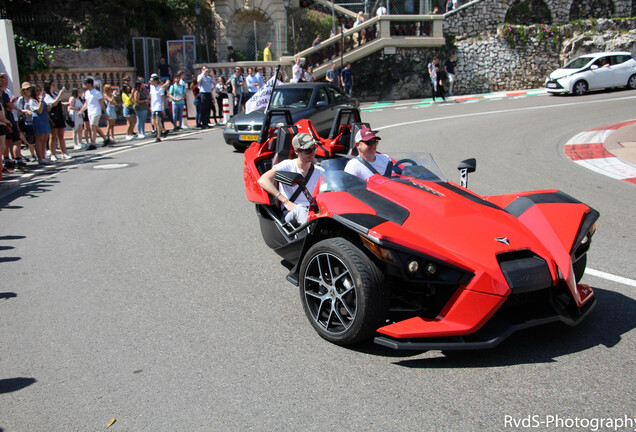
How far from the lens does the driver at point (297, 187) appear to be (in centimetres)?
544

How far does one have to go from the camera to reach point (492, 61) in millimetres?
29375

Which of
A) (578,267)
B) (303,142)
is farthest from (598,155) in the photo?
(578,267)

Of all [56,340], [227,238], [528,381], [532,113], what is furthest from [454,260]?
[532,113]

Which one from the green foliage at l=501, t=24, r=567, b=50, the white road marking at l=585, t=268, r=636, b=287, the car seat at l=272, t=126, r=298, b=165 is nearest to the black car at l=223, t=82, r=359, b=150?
the car seat at l=272, t=126, r=298, b=165

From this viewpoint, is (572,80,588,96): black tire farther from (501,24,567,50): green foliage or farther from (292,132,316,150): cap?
(292,132,316,150): cap

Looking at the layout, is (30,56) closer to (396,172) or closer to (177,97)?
(177,97)

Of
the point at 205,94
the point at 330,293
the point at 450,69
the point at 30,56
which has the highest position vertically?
the point at 30,56

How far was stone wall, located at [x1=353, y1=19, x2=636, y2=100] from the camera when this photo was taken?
93.4ft

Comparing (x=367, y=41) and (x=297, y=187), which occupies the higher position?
(x=367, y=41)

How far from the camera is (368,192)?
446cm

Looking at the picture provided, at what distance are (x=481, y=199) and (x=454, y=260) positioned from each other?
120 cm

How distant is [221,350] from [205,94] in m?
16.7

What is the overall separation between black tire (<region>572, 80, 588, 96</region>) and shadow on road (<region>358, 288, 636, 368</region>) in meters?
21.6

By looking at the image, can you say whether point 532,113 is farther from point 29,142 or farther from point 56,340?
point 56,340
